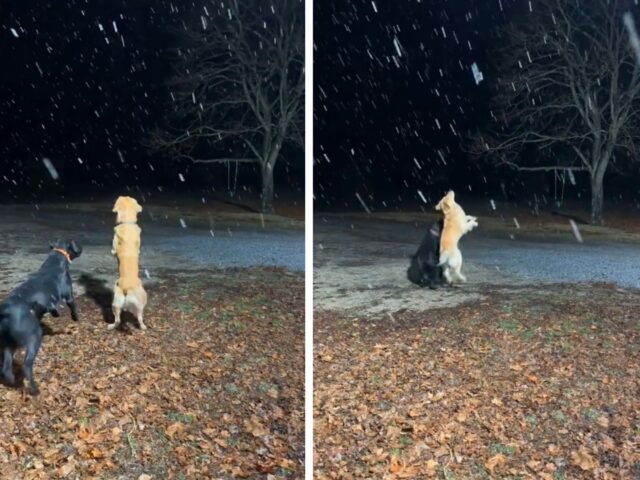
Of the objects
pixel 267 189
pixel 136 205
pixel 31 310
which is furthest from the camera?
pixel 267 189

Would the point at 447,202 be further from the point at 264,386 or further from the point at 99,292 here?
the point at 99,292

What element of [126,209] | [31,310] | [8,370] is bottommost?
[8,370]

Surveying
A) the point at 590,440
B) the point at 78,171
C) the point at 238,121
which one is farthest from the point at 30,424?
the point at 590,440

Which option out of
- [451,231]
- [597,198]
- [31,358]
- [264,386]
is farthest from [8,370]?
[597,198]

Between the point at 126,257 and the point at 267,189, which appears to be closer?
the point at 126,257

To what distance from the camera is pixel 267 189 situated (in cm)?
228

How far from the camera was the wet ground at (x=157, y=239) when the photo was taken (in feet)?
6.93

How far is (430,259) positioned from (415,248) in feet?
0.21

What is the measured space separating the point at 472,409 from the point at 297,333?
0.67m

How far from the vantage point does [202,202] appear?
2.21 metres

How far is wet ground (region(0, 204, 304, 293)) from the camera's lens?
2.11 m

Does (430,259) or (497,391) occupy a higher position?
(430,259)

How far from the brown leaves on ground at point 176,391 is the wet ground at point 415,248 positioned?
0.17 meters

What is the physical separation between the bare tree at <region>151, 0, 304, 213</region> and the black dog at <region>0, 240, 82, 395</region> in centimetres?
53
